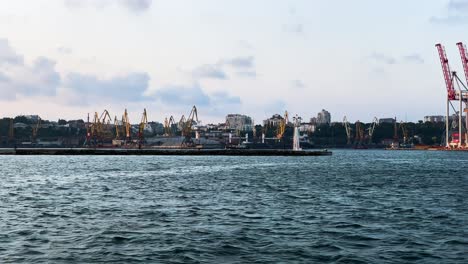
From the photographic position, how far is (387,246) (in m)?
22.4

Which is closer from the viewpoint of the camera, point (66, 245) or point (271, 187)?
point (66, 245)

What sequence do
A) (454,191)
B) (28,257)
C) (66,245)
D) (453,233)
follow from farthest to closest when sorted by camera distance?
(454,191) → (453,233) → (66,245) → (28,257)

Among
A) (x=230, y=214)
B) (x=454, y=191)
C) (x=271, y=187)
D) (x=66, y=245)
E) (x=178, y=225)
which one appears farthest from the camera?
(x=271, y=187)

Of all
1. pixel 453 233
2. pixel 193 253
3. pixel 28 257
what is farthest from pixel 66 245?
pixel 453 233

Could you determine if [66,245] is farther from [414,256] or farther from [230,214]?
[414,256]

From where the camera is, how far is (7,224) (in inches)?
1086

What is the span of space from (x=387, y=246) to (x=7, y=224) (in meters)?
18.8

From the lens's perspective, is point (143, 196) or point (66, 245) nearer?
point (66, 245)

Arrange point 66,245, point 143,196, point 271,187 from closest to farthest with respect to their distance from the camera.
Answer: point 66,245 → point 143,196 → point 271,187

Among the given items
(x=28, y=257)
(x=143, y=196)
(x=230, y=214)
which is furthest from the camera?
(x=143, y=196)

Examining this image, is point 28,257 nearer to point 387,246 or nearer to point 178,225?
point 178,225

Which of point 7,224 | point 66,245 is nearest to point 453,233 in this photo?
point 66,245

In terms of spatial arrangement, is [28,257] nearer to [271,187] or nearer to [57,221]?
[57,221]

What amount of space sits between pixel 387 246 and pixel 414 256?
6.23ft
